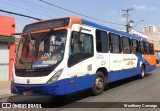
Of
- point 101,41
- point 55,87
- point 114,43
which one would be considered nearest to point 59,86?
point 55,87

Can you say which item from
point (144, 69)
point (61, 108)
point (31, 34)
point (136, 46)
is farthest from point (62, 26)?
point (144, 69)

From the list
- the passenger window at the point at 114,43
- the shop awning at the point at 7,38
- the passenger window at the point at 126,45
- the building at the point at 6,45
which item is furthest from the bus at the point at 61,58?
the building at the point at 6,45

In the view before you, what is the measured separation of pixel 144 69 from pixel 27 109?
11.1 m

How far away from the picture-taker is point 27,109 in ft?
28.9

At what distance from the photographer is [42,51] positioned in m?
9.07

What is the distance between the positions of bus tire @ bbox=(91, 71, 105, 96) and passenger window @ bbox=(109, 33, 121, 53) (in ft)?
5.61

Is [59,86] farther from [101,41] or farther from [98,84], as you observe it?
[101,41]

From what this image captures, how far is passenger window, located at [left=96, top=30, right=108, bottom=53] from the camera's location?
11117mm

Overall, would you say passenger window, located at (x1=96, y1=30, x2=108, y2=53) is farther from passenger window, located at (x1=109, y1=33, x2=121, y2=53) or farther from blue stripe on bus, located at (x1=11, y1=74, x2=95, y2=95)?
blue stripe on bus, located at (x1=11, y1=74, x2=95, y2=95)

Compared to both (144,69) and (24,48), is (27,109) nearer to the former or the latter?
(24,48)

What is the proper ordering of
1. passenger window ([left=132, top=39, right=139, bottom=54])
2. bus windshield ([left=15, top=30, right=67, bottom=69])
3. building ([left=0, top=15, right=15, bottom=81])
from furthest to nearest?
building ([left=0, top=15, right=15, bottom=81]), passenger window ([left=132, top=39, right=139, bottom=54]), bus windshield ([left=15, top=30, right=67, bottom=69])

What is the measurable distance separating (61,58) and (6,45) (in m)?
11.1

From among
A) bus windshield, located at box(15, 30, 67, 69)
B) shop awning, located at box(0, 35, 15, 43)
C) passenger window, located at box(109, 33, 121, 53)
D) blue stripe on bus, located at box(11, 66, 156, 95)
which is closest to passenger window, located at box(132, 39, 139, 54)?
passenger window, located at box(109, 33, 121, 53)

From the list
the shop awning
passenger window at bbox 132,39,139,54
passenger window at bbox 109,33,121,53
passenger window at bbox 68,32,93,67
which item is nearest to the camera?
passenger window at bbox 68,32,93,67
